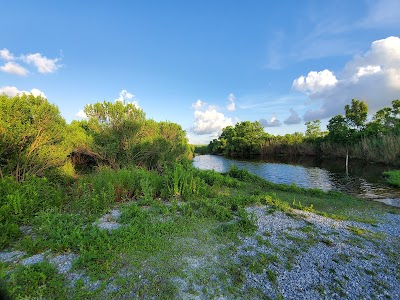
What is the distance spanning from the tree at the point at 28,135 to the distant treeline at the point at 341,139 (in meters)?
31.9

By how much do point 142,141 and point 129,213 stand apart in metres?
8.66

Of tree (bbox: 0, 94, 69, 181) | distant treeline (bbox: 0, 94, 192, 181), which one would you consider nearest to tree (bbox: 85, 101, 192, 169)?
distant treeline (bbox: 0, 94, 192, 181)

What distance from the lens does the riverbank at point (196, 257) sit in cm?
286

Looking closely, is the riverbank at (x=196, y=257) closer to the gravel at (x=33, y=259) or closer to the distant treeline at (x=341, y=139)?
the gravel at (x=33, y=259)

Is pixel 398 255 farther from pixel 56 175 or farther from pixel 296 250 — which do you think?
pixel 56 175

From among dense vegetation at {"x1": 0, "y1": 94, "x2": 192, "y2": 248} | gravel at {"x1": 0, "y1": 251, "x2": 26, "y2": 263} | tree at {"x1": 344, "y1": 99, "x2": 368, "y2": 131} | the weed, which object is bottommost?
the weed

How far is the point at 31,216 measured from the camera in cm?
494

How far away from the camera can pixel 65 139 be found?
8578 millimetres

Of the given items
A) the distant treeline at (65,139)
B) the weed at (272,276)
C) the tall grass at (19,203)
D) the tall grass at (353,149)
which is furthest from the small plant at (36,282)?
the tall grass at (353,149)

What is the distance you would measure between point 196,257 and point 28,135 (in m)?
7.21

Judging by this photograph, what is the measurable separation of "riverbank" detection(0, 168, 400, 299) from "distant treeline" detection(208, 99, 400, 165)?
1103 inches

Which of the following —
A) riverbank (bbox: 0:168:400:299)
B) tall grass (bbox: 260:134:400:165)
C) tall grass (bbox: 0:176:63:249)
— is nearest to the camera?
riverbank (bbox: 0:168:400:299)

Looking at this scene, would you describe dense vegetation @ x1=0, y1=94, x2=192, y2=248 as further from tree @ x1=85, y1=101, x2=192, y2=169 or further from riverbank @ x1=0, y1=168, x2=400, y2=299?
riverbank @ x1=0, y1=168, x2=400, y2=299

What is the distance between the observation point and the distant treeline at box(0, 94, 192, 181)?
701 cm
